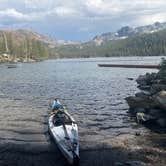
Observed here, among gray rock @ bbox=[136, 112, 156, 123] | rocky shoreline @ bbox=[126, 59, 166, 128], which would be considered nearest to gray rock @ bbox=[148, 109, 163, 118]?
rocky shoreline @ bbox=[126, 59, 166, 128]

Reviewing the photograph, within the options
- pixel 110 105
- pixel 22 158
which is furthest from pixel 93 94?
pixel 22 158

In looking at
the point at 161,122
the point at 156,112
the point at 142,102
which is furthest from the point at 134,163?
the point at 142,102

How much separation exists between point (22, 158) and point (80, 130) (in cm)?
982

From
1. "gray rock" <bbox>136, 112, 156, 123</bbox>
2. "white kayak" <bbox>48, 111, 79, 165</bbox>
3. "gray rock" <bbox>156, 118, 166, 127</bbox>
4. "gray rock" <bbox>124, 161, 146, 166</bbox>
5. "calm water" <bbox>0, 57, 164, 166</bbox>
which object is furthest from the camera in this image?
"gray rock" <bbox>136, 112, 156, 123</bbox>

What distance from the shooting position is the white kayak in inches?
977

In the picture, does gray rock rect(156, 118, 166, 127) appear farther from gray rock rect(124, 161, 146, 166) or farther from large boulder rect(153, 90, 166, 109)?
gray rock rect(124, 161, 146, 166)

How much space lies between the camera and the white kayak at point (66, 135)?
81.5ft

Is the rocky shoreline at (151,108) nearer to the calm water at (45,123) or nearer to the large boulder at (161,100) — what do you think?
the large boulder at (161,100)

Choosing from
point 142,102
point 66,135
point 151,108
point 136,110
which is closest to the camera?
point 66,135

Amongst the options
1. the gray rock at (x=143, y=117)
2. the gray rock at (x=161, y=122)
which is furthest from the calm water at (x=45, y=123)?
the gray rock at (x=161, y=122)

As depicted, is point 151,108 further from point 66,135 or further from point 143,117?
point 66,135

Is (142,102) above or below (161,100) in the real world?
below

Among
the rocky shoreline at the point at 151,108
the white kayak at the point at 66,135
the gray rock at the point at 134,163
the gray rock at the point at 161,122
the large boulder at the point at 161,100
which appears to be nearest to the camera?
the gray rock at the point at 134,163

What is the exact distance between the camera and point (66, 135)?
28.5m
